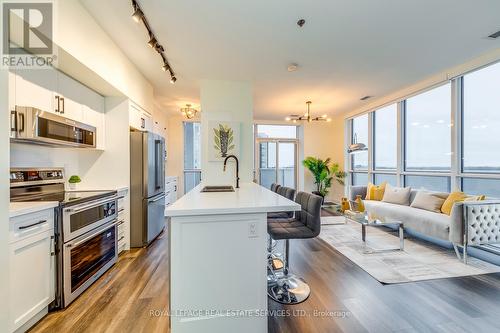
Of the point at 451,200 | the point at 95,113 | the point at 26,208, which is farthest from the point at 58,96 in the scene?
the point at 451,200

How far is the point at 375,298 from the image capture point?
2111 millimetres

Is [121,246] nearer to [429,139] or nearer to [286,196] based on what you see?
[286,196]

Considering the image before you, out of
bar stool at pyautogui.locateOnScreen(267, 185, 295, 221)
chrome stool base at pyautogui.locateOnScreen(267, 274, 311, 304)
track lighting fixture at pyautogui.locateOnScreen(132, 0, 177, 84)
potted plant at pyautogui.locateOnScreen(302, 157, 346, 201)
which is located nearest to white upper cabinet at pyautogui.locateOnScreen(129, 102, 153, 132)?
track lighting fixture at pyautogui.locateOnScreen(132, 0, 177, 84)

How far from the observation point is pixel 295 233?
6.75 ft

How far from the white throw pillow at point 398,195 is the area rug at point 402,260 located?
2.62 ft

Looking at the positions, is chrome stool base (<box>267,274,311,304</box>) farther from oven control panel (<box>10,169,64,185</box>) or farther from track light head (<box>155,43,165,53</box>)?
track light head (<box>155,43,165,53</box>)

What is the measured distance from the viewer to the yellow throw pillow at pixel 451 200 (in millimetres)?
3334

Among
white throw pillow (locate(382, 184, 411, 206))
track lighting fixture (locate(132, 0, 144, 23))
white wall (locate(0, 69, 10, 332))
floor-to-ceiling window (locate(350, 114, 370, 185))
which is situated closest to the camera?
white wall (locate(0, 69, 10, 332))

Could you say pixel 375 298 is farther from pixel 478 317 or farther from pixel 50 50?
pixel 50 50

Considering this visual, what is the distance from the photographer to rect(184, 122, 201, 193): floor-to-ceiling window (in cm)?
675

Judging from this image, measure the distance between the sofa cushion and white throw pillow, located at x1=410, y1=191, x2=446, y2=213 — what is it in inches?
4.7

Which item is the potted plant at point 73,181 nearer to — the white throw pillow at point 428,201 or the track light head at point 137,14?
the track light head at point 137,14

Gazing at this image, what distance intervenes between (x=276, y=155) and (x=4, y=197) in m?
6.55

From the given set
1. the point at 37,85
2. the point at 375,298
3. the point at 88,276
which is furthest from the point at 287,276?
the point at 37,85
